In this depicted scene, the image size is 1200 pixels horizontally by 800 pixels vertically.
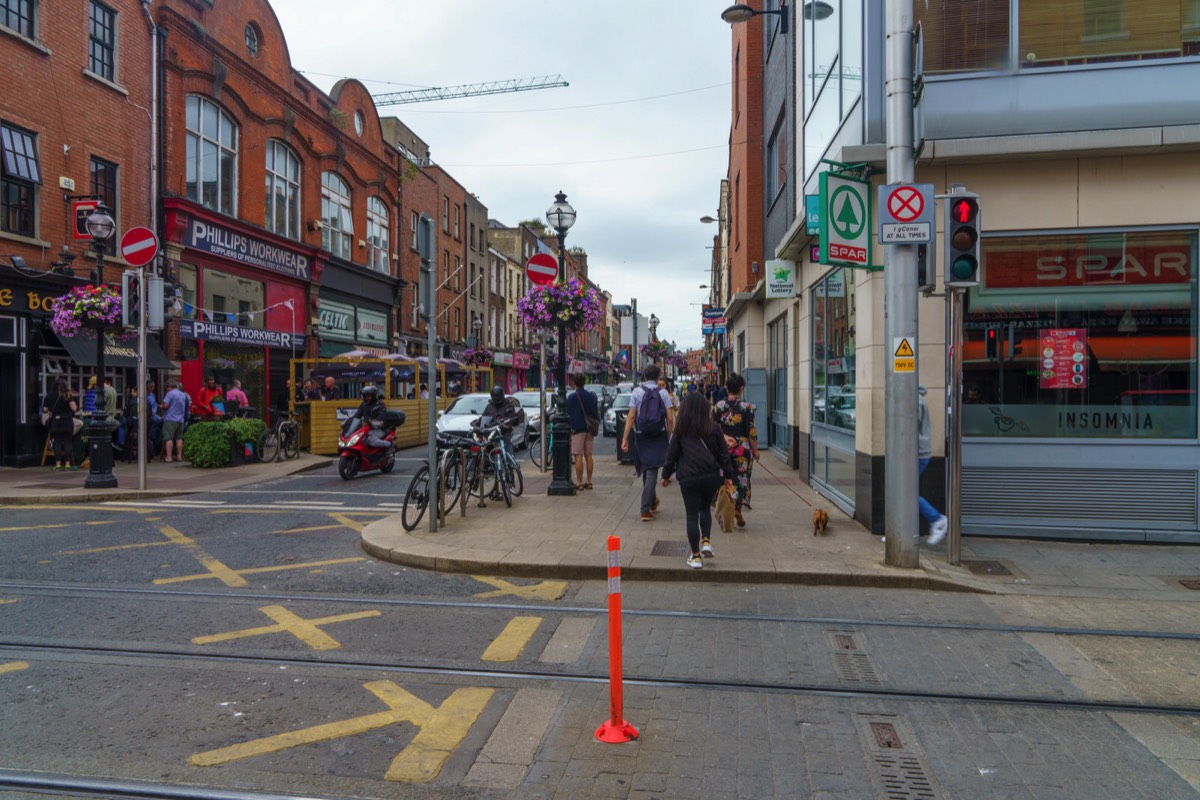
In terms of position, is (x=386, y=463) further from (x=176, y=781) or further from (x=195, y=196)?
(x=176, y=781)

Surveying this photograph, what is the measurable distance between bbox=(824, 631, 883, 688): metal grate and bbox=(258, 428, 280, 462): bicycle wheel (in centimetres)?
1418

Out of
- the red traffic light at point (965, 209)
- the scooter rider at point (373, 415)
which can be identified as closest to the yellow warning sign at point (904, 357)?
the red traffic light at point (965, 209)

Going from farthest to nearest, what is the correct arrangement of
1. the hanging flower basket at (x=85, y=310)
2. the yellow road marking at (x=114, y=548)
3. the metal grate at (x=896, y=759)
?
1. the hanging flower basket at (x=85, y=310)
2. the yellow road marking at (x=114, y=548)
3. the metal grate at (x=896, y=759)

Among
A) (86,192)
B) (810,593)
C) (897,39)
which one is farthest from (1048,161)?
(86,192)

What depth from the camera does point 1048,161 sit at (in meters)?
9.01

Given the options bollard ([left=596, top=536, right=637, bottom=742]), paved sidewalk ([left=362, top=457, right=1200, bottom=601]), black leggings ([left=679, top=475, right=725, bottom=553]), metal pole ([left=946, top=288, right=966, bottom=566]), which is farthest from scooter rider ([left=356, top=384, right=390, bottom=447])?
bollard ([left=596, top=536, right=637, bottom=742])

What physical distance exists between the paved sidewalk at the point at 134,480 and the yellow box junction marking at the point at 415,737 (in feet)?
32.1

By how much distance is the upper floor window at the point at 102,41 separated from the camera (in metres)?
17.9

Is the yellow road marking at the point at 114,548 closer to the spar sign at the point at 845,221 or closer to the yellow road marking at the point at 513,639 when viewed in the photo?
the yellow road marking at the point at 513,639

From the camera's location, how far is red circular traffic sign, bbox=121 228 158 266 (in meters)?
12.9

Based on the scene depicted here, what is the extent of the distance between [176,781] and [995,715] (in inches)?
157

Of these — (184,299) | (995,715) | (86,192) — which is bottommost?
(995,715)

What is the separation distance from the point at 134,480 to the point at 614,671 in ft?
42.8

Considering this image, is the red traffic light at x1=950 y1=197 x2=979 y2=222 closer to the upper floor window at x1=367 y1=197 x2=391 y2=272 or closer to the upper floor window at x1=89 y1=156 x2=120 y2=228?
the upper floor window at x1=89 y1=156 x2=120 y2=228
